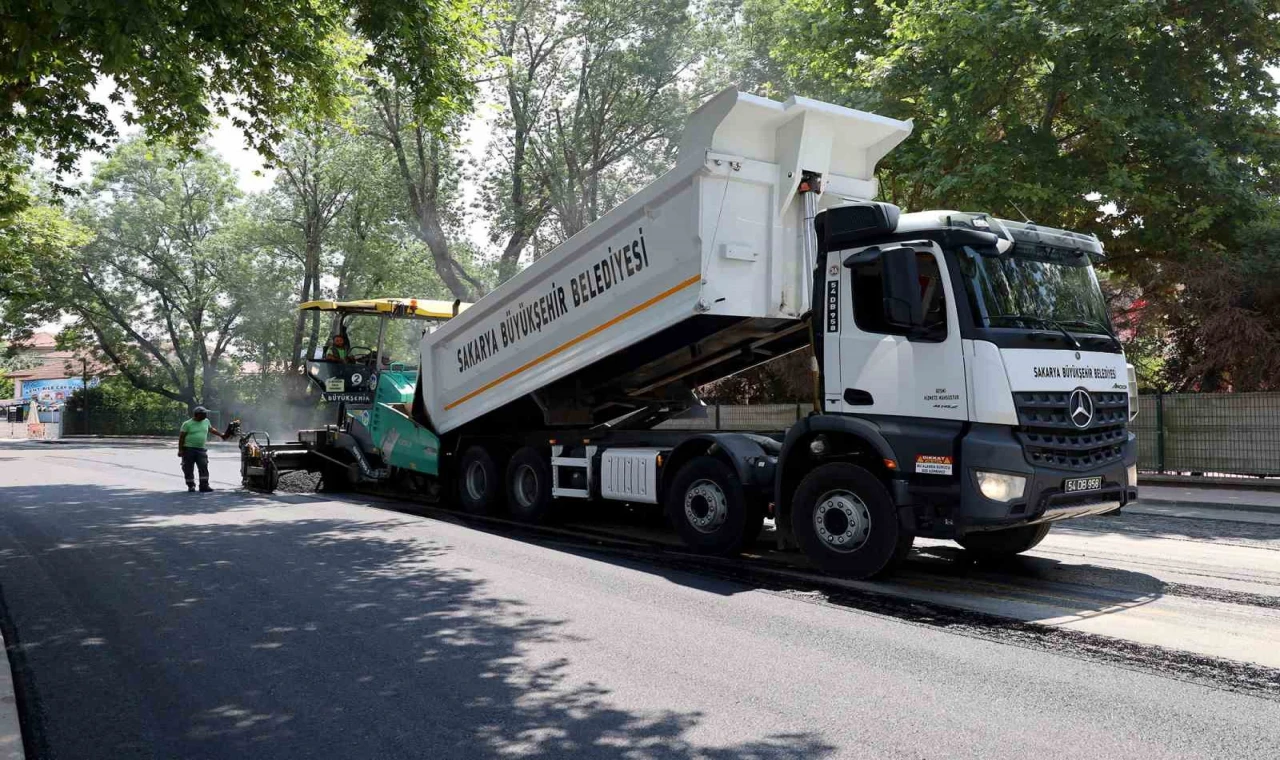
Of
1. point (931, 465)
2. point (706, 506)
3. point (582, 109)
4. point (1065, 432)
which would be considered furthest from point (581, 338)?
point (582, 109)

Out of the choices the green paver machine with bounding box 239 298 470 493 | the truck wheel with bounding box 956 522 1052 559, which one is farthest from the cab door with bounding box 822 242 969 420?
the green paver machine with bounding box 239 298 470 493

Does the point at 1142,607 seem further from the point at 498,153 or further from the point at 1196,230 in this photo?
the point at 498,153

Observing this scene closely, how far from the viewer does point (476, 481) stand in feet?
38.2

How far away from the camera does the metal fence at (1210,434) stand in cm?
1516

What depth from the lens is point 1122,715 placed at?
13.7 ft

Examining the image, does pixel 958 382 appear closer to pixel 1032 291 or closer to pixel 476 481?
pixel 1032 291

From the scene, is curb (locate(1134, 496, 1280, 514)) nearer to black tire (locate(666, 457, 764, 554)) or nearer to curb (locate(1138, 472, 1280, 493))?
curb (locate(1138, 472, 1280, 493))

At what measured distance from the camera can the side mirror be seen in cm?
657

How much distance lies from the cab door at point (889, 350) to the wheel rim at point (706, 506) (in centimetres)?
140

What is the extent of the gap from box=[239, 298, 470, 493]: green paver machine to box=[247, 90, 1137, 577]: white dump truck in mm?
2841

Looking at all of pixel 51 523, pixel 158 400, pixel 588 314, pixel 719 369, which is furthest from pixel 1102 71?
pixel 158 400

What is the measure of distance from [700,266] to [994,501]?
2.89 m

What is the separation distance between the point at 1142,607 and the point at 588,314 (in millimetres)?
5287

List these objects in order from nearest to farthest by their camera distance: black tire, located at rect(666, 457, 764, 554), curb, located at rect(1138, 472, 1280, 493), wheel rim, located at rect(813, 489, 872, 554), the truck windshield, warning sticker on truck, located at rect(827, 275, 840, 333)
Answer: the truck windshield, wheel rim, located at rect(813, 489, 872, 554), warning sticker on truck, located at rect(827, 275, 840, 333), black tire, located at rect(666, 457, 764, 554), curb, located at rect(1138, 472, 1280, 493)
